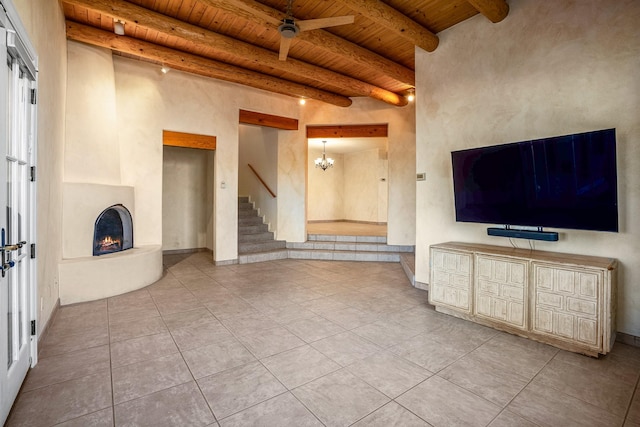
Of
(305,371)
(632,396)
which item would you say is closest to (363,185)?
(305,371)

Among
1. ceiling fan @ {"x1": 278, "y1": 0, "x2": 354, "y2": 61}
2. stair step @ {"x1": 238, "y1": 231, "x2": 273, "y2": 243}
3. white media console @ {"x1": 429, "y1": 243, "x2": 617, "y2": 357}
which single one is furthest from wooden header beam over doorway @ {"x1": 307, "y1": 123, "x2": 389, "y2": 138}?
white media console @ {"x1": 429, "y1": 243, "x2": 617, "y2": 357}

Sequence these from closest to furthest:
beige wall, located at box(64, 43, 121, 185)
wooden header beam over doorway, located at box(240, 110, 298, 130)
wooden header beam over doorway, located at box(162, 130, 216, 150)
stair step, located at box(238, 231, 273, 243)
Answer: beige wall, located at box(64, 43, 121, 185)
wooden header beam over doorway, located at box(162, 130, 216, 150)
wooden header beam over doorway, located at box(240, 110, 298, 130)
stair step, located at box(238, 231, 273, 243)

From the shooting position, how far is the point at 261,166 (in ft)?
25.8

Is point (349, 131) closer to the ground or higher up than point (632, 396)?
higher up

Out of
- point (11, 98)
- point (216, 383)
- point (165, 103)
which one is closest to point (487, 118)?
point (216, 383)

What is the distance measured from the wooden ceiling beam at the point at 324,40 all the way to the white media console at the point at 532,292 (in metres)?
3.02

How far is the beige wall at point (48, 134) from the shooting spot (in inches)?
106

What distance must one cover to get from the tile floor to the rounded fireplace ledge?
0.23 metres

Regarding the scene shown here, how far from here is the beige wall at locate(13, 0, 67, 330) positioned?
2685mm

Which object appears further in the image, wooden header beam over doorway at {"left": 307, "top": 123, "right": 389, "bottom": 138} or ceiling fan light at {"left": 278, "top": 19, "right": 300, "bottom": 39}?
wooden header beam over doorway at {"left": 307, "top": 123, "right": 389, "bottom": 138}

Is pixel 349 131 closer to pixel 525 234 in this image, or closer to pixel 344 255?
pixel 344 255

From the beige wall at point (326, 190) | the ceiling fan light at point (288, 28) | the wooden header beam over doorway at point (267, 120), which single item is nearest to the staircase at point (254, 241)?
the wooden header beam over doorway at point (267, 120)

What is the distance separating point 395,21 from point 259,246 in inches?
190

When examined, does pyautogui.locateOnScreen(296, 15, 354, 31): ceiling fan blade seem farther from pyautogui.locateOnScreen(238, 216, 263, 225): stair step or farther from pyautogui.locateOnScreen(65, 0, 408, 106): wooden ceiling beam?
pyautogui.locateOnScreen(238, 216, 263, 225): stair step
